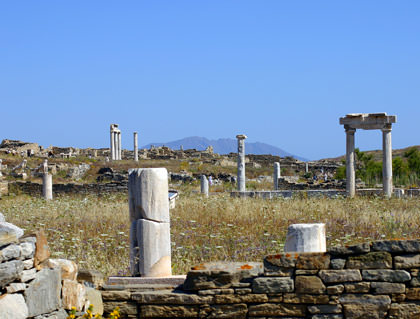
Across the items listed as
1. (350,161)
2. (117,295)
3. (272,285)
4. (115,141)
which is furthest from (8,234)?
(115,141)

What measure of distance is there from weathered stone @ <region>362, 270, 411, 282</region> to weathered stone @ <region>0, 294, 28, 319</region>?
11.3 ft

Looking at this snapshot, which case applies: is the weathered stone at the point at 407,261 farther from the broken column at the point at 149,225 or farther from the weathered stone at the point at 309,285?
the broken column at the point at 149,225

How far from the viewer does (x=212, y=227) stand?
11758 mm

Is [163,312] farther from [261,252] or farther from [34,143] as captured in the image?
[34,143]

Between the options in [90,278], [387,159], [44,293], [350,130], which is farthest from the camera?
[387,159]

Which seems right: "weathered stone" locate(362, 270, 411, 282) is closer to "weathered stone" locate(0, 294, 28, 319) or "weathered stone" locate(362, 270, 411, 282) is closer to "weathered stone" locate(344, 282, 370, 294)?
"weathered stone" locate(344, 282, 370, 294)

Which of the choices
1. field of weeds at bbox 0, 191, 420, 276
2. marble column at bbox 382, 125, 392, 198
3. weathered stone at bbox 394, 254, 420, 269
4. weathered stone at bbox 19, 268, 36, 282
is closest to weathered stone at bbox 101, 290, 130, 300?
weathered stone at bbox 19, 268, 36, 282

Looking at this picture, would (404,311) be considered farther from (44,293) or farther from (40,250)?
(40,250)

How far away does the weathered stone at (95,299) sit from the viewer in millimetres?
6548

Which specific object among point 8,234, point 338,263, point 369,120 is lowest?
point 338,263

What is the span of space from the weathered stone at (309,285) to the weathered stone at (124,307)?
1.91 meters

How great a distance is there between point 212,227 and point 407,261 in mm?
6191

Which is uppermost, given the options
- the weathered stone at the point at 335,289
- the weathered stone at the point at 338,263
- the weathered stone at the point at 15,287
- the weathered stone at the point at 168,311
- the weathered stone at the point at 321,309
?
the weathered stone at the point at 338,263

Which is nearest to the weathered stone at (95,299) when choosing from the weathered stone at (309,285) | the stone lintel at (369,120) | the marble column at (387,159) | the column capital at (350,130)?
the weathered stone at (309,285)
